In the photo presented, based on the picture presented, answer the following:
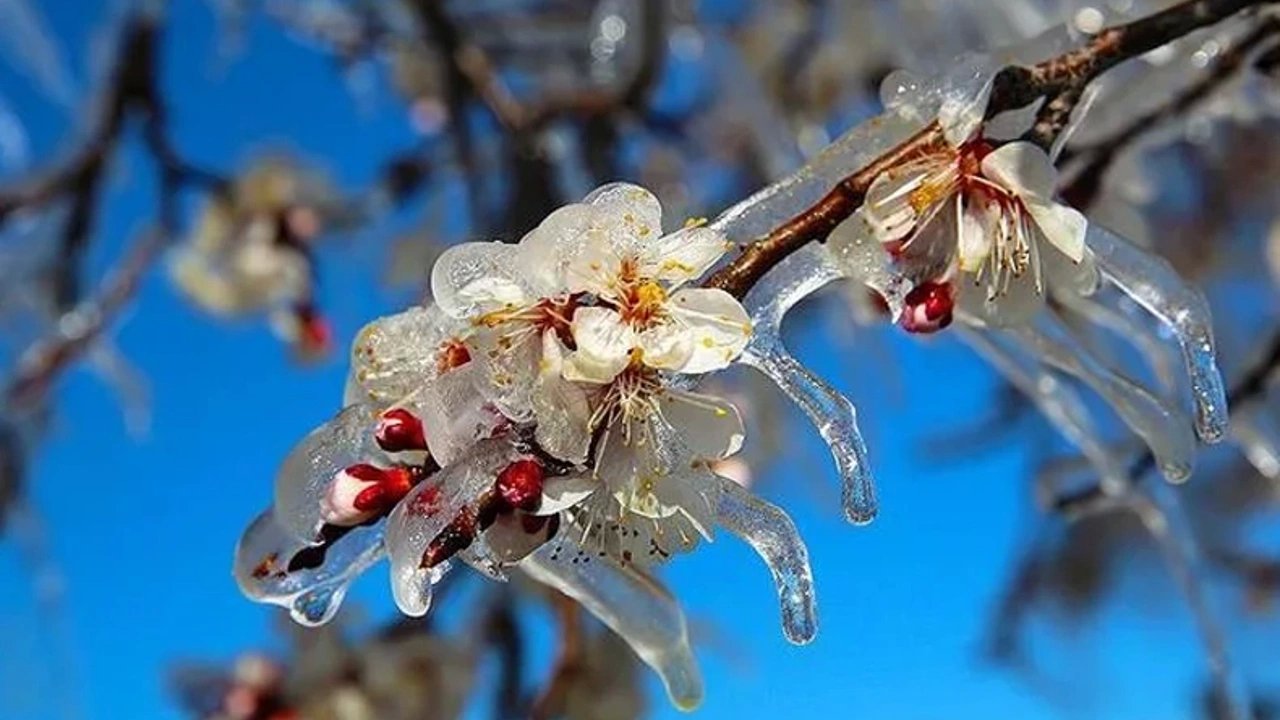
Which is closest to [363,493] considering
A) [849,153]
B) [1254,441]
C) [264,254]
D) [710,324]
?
[710,324]

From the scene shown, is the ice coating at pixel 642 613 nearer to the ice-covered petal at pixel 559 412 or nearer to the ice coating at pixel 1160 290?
the ice-covered petal at pixel 559 412

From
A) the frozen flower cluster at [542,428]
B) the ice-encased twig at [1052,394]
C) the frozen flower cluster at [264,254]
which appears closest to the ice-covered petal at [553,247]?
the frozen flower cluster at [542,428]

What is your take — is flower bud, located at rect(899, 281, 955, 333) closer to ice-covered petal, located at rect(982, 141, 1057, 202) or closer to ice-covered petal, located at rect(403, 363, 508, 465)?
ice-covered petal, located at rect(982, 141, 1057, 202)

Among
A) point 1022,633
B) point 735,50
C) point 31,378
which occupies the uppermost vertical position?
point 31,378

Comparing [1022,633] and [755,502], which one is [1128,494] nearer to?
[755,502]

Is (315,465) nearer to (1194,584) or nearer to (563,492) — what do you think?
(563,492)

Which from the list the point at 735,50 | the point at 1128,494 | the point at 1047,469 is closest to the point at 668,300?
the point at 1128,494

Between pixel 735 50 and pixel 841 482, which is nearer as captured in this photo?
pixel 841 482
